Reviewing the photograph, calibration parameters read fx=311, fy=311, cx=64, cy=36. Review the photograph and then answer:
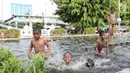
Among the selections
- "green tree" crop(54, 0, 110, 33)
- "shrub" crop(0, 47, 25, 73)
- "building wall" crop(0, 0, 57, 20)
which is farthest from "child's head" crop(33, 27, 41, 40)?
"building wall" crop(0, 0, 57, 20)

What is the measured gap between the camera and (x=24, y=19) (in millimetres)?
44344

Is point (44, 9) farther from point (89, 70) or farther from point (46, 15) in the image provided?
point (89, 70)

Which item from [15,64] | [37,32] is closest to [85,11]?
[37,32]

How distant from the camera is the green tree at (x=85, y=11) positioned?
3089 cm

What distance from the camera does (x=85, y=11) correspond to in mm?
30844

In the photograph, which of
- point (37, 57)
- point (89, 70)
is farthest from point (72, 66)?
point (37, 57)

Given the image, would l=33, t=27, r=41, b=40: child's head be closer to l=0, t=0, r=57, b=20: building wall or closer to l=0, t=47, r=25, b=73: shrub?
l=0, t=47, r=25, b=73: shrub

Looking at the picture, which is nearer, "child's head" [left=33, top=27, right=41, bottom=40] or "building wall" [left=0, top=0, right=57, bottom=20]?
"child's head" [left=33, top=27, right=41, bottom=40]

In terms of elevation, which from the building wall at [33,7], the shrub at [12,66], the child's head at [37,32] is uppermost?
the building wall at [33,7]

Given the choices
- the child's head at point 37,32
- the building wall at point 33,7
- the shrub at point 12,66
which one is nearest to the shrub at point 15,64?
the shrub at point 12,66

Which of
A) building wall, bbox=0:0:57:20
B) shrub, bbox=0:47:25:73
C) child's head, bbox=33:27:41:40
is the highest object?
building wall, bbox=0:0:57:20

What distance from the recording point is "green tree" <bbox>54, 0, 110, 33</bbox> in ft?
101

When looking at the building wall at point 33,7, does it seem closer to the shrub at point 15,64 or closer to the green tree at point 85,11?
the green tree at point 85,11

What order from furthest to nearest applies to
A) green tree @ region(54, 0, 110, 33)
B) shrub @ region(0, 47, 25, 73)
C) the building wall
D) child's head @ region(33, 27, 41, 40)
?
the building wall < green tree @ region(54, 0, 110, 33) < child's head @ region(33, 27, 41, 40) < shrub @ region(0, 47, 25, 73)
